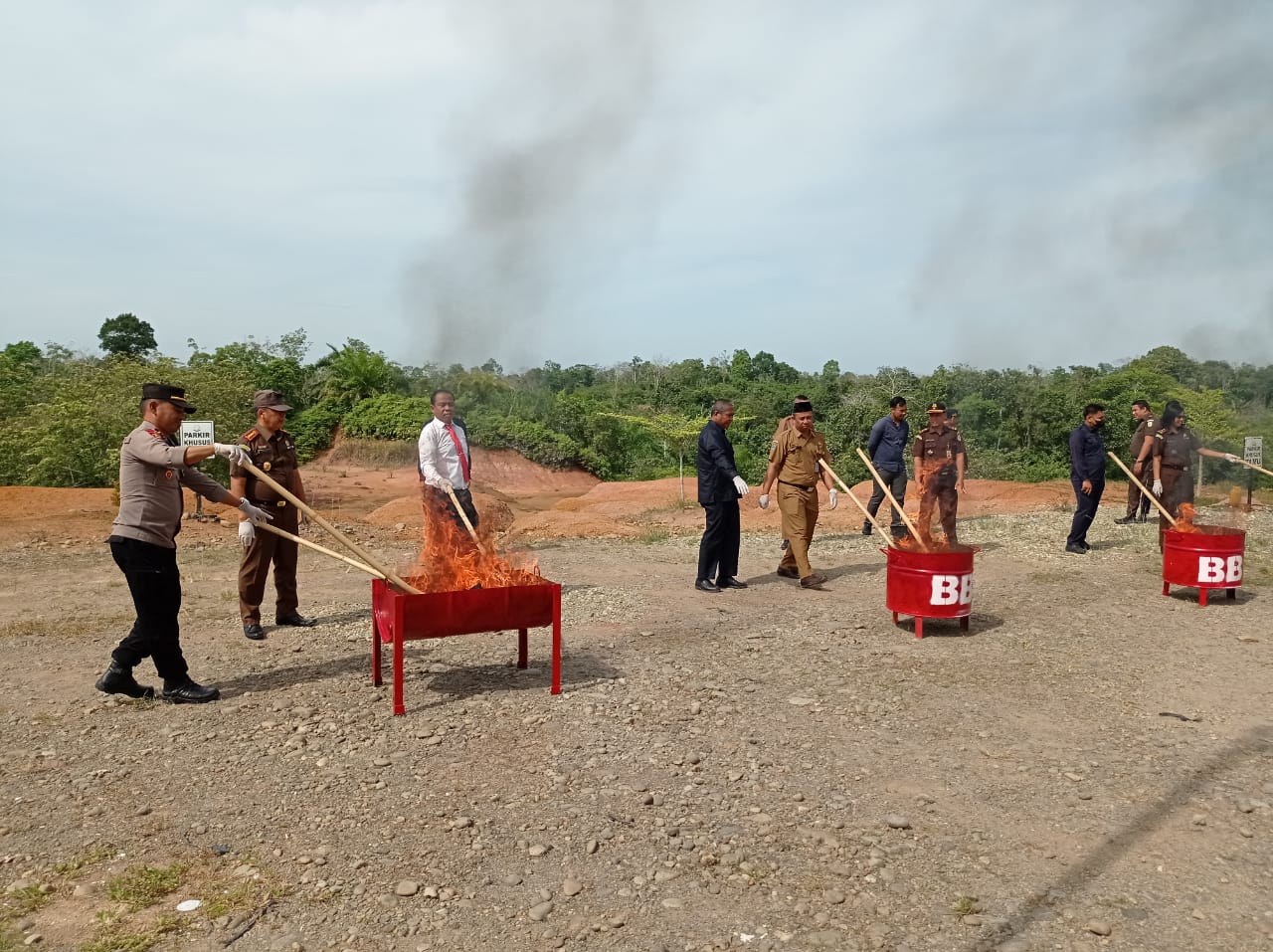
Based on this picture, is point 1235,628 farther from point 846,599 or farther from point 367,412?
point 367,412

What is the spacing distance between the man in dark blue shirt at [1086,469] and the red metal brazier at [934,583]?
4725 millimetres

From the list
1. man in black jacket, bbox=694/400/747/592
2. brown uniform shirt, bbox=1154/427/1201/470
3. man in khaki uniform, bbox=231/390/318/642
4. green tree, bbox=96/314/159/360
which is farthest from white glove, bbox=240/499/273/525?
green tree, bbox=96/314/159/360

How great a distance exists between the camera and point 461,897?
3322mm

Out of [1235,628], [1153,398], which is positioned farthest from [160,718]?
[1153,398]

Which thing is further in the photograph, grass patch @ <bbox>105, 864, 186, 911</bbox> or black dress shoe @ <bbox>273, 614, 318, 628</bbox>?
black dress shoe @ <bbox>273, 614, 318, 628</bbox>

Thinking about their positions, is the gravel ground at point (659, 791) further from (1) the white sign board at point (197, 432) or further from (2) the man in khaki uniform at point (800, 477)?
→ (1) the white sign board at point (197, 432)

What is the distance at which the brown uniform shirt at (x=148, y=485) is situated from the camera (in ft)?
16.6

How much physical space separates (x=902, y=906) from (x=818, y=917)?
0.32m

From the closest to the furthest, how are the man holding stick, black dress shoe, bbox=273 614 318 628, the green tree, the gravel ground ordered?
1. the gravel ground
2. the man holding stick
3. black dress shoe, bbox=273 614 318 628
4. the green tree

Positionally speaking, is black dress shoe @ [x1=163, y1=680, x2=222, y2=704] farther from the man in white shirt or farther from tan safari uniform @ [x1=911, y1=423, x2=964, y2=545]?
tan safari uniform @ [x1=911, y1=423, x2=964, y2=545]

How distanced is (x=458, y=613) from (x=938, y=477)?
455 cm

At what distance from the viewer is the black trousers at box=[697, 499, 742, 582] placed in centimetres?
889

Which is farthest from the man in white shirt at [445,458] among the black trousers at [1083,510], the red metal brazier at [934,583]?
the black trousers at [1083,510]

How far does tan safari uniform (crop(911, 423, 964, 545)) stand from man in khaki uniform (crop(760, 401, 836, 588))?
39.0 inches
